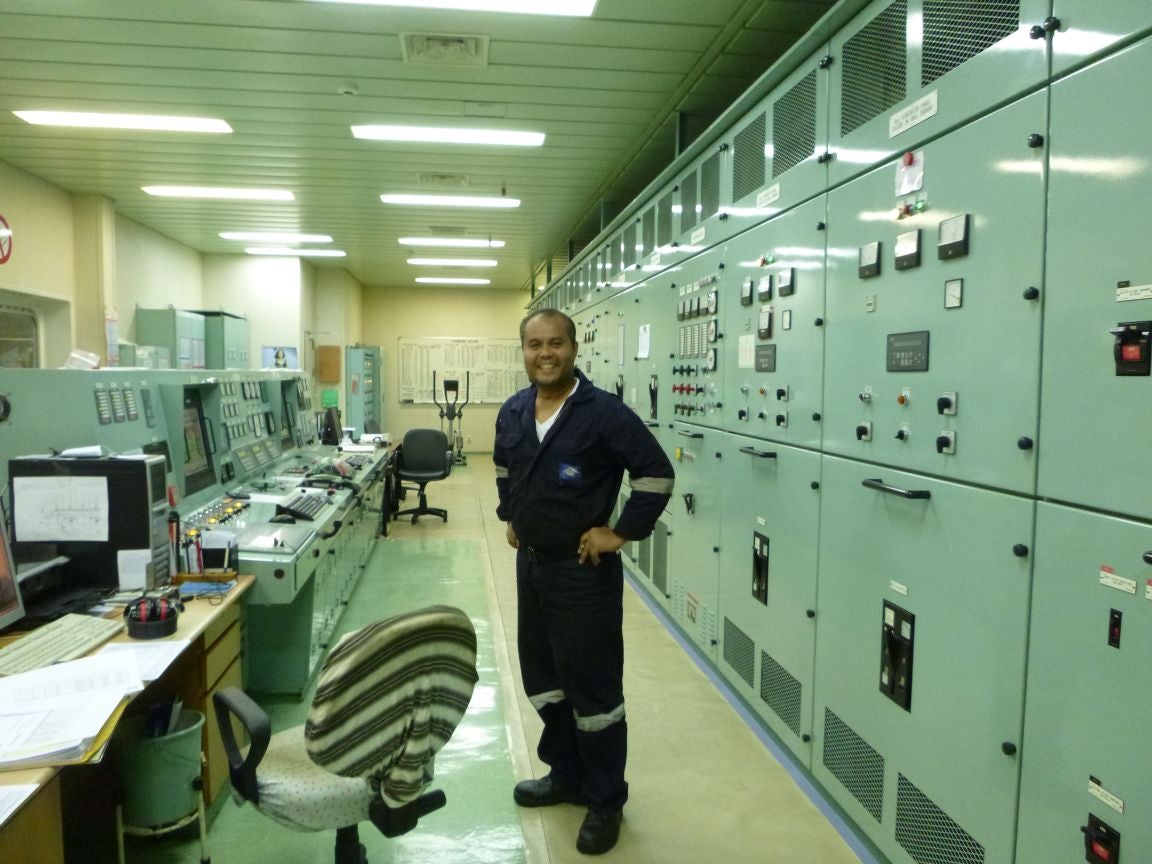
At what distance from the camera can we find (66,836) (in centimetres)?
201

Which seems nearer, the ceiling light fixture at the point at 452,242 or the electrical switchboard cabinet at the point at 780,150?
the electrical switchboard cabinet at the point at 780,150

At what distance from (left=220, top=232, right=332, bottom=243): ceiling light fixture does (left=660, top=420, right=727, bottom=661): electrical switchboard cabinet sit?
5598 mm

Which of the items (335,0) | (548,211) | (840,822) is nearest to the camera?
(840,822)

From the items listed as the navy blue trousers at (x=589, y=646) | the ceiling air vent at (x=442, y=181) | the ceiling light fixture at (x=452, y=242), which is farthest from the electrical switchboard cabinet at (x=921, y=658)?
the ceiling light fixture at (x=452, y=242)

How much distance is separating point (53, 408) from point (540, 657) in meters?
1.80

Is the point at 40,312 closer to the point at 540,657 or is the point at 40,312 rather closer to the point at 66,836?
the point at 66,836

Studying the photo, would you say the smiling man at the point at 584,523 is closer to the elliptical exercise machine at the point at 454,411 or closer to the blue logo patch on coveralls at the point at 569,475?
the blue logo patch on coveralls at the point at 569,475

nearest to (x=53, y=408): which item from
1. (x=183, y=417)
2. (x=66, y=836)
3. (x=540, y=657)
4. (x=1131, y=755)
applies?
(x=183, y=417)

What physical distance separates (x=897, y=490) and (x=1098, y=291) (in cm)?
69

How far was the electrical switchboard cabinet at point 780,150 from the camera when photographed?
7.91ft

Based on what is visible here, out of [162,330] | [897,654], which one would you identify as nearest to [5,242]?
[162,330]

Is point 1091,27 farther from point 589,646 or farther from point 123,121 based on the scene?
point 123,121

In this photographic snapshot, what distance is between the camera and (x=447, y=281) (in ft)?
37.8

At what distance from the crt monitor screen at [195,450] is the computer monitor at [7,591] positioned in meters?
1.22
